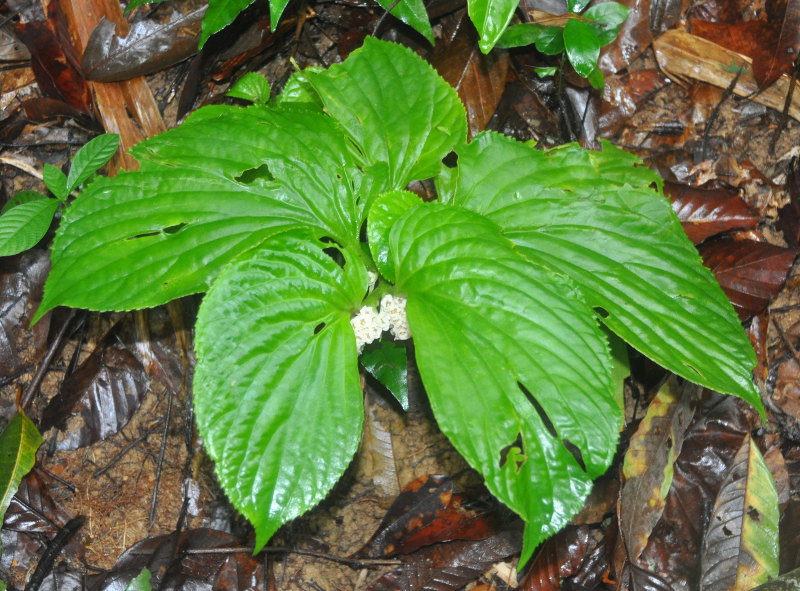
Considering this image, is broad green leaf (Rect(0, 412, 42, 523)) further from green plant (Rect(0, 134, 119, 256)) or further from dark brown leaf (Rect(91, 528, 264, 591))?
green plant (Rect(0, 134, 119, 256))

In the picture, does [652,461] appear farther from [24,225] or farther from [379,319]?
[24,225]

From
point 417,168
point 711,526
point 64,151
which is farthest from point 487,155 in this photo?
point 64,151

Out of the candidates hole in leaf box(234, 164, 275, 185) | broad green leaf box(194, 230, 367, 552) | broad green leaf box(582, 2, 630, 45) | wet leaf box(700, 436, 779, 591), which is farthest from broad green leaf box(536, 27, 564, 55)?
wet leaf box(700, 436, 779, 591)

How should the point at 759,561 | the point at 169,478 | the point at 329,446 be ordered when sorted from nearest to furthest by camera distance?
the point at 329,446 → the point at 759,561 → the point at 169,478

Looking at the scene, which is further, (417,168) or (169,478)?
(169,478)

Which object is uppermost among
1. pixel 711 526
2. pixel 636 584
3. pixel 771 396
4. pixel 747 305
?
pixel 747 305

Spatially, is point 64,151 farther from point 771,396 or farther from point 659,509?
point 771,396

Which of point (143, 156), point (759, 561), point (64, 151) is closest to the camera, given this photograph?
point (143, 156)
